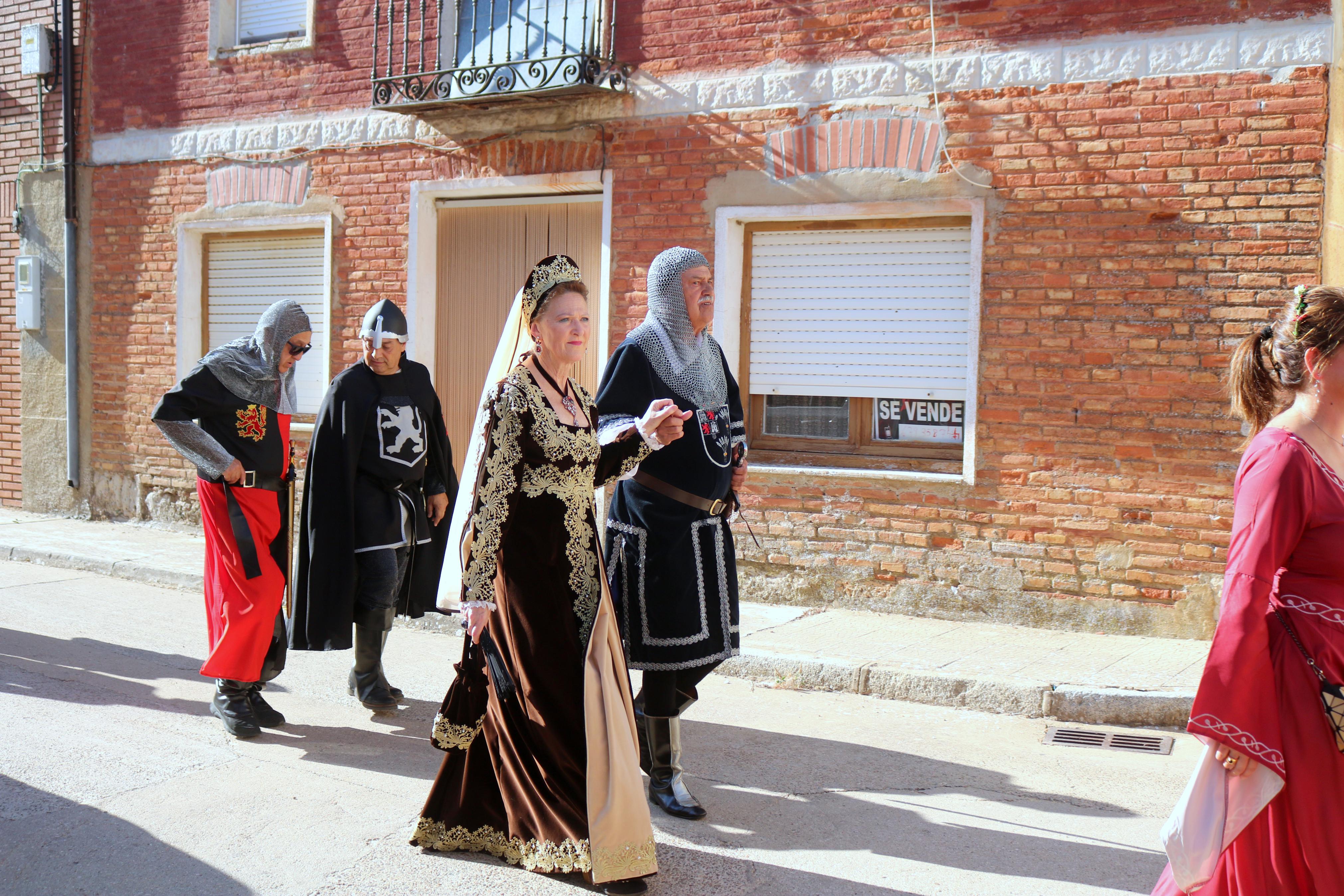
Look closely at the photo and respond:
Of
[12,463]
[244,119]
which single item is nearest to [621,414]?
[244,119]

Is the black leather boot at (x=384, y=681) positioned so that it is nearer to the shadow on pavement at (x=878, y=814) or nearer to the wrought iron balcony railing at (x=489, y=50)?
the shadow on pavement at (x=878, y=814)

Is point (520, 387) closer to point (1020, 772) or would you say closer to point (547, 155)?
point (1020, 772)

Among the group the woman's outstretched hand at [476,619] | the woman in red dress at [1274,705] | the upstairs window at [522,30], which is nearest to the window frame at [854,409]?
the upstairs window at [522,30]

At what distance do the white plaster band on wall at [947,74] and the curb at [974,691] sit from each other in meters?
3.67

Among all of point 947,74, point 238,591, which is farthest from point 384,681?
point 947,74

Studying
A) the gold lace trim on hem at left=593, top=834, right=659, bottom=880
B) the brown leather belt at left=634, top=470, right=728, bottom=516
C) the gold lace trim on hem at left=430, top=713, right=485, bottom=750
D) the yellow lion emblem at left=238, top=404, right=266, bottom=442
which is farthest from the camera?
the yellow lion emblem at left=238, top=404, right=266, bottom=442

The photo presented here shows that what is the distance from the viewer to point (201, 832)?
4.12m

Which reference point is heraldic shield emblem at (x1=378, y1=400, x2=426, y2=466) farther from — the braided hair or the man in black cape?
the braided hair

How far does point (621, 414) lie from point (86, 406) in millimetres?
9097

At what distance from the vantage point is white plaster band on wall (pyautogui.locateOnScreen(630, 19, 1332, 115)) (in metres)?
6.79

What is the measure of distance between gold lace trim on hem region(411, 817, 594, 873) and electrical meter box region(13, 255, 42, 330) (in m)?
9.83

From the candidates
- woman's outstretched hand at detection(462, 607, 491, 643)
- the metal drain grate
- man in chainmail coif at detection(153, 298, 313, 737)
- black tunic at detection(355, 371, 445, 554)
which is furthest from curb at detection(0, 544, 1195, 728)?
woman's outstretched hand at detection(462, 607, 491, 643)

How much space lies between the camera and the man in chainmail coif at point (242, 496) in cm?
538

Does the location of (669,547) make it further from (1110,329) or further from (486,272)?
(486,272)
